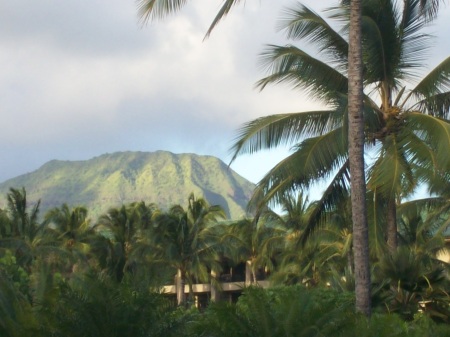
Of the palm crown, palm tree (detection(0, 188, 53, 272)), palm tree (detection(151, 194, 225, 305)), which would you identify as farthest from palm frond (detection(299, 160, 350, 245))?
palm tree (detection(151, 194, 225, 305))

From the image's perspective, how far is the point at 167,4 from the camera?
1430 cm

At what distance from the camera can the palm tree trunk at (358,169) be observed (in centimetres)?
1402

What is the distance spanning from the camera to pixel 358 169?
14531 mm

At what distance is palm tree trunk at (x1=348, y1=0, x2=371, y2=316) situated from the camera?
46.0 feet

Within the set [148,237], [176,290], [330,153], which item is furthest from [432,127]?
[176,290]

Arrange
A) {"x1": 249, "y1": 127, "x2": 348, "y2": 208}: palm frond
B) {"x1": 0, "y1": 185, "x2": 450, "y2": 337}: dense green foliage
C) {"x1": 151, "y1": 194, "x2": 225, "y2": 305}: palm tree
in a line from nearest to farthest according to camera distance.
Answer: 1. {"x1": 0, "y1": 185, "x2": 450, "y2": 337}: dense green foliage
2. {"x1": 249, "y1": 127, "x2": 348, "y2": 208}: palm frond
3. {"x1": 151, "y1": 194, "x2": 225, "y2": 305}: palm tree

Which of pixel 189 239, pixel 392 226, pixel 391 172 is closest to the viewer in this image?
pixel 391 172

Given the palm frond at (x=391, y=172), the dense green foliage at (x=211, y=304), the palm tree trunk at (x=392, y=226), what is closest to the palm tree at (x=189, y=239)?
the dense green foliage at (x=211, y=304)

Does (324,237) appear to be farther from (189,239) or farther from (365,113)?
(365,113)

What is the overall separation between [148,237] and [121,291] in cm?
4010

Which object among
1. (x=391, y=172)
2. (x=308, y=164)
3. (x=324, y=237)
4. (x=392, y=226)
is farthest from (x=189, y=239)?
(x=391, y=172)

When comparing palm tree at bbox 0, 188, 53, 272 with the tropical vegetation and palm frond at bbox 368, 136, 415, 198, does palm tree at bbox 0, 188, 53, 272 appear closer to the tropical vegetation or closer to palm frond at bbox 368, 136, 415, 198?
the tropical vegetation

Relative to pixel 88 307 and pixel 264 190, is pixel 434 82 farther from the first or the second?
pixel 88 307

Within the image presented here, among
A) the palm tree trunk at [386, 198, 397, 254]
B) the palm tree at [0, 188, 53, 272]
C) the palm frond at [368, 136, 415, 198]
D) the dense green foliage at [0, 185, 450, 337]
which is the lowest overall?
the dense green foliage at [0, 185, 450, 337]
